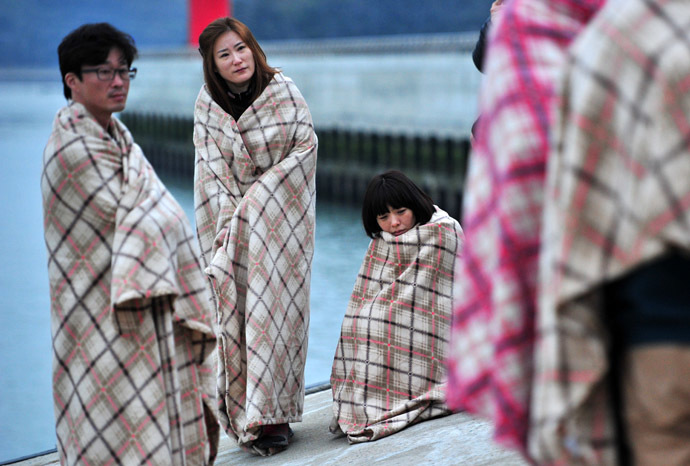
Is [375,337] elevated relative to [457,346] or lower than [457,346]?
lower

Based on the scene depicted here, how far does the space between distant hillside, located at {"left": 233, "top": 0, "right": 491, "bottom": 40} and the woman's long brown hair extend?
32.5 metres

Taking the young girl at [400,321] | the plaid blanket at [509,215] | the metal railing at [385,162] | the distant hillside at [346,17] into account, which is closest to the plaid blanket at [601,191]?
the plaid blanket at [509,215]

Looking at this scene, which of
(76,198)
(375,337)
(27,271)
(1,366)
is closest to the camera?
Result: (76,198)

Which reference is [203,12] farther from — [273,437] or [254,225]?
[273,437]

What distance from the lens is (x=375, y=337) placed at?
12.7 ft

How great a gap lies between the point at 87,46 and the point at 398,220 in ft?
5.53

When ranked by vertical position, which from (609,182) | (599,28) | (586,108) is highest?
(599,28)

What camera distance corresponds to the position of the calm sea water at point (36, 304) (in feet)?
29.9

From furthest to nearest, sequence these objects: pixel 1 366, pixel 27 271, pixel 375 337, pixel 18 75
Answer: pixel 18 75
pixel 27 271
pixel 1 366
pixel 375 337

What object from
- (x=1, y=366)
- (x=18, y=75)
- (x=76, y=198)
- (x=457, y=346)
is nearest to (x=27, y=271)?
(x=1, y=366)

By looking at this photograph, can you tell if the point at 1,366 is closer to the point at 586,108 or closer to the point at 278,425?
the point at 278,425

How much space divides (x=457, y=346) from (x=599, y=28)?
0.51 m

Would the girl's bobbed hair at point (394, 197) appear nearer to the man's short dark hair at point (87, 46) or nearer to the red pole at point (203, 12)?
the man's short dark hair at point (87, 46)

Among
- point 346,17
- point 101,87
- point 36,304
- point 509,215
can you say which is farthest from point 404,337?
point 346,17
